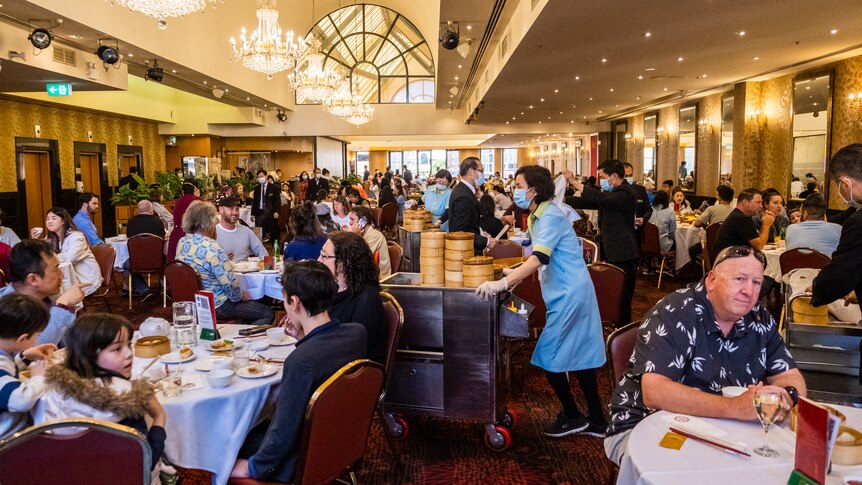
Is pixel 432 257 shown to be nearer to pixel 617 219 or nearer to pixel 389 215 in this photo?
pixel 617 219

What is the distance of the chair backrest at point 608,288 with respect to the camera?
5016 mm

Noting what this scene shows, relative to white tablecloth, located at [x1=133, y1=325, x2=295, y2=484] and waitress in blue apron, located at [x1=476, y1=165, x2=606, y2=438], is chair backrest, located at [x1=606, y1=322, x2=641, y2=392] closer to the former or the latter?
waitress in blue apron, located at [x1=476, y1=165, x2=606, y2=438]

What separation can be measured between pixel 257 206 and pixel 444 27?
517 centimetres

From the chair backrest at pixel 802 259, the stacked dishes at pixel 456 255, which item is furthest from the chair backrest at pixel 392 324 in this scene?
the chair backrest at pixel 802 259

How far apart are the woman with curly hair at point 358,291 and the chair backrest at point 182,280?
2.04m

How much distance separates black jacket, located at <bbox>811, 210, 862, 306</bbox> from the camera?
2834 mm

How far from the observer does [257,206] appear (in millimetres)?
13180

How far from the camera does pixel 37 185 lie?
14430mm

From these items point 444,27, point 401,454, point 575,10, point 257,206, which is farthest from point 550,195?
point 257,206

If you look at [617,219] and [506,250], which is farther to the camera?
[506,250]

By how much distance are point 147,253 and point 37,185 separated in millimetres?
8436

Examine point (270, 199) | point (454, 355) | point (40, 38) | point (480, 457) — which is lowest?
point (480, 457)

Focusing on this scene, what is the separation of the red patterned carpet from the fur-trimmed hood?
5.25 feet

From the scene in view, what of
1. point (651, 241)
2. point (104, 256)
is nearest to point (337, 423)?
point (104, 256)
